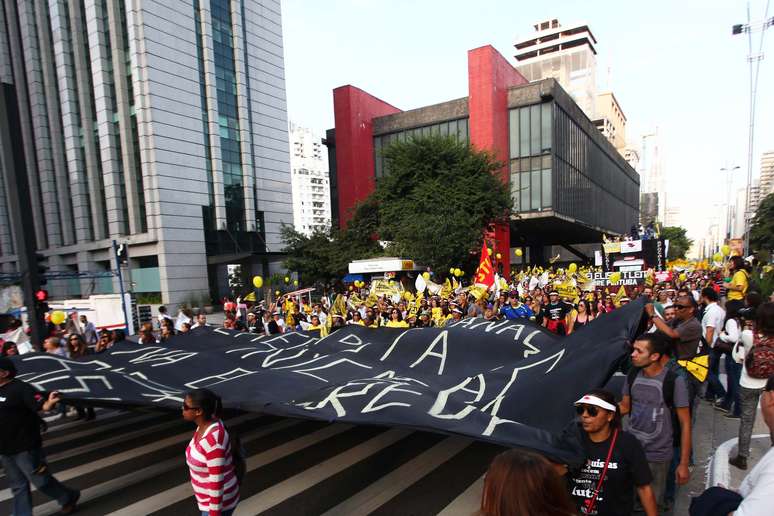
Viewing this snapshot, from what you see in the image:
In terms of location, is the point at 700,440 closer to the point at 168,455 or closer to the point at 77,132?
the point at 168,455

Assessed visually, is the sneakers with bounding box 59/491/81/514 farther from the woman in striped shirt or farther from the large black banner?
the woman in striped shirt

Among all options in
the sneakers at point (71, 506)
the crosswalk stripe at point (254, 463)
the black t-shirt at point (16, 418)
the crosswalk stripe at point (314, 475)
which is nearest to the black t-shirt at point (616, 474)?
the crosswalk stripe at point (314, 475)

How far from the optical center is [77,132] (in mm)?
37406

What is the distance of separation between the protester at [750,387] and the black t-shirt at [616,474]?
9.18 feet

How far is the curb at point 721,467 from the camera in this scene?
452 cm

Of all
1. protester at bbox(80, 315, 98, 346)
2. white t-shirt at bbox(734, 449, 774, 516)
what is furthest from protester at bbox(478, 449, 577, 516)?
protester at bbox(80, 315, 98, 346)

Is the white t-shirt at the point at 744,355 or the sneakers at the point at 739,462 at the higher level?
the white t-shirt at the point at 744,355

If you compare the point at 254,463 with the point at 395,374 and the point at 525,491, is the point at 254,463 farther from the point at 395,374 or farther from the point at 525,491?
the point at 525,491

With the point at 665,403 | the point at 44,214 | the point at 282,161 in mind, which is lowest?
the point at 665,403

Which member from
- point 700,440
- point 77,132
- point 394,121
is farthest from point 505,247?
point 77,132

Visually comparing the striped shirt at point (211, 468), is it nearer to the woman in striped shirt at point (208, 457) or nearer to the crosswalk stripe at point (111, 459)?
the woman in striped shirt at point (208, 457)

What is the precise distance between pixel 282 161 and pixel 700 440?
44.9 metres

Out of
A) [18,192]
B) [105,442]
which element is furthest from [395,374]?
[18,192]

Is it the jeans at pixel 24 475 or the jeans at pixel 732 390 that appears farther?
the jeans at pixel 732 390
